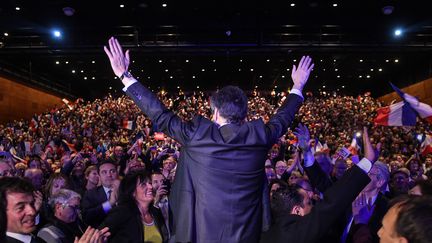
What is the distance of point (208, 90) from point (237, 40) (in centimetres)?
1786

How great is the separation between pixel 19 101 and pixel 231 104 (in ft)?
95.0

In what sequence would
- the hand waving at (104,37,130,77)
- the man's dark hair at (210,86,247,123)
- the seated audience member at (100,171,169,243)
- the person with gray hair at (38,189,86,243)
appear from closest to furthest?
the man's dark hair at (210,86,247,123)
the hand waving at (104,37,130,77)
the person with gray hair at (38,189,86,243)
the seated audience member at (100,171,169,243)

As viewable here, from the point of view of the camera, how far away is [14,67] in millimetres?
27750

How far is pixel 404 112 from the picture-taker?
7.52 m

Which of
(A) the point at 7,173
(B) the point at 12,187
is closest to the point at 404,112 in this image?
(A) the point at 7,173

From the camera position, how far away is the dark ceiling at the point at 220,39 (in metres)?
19.8

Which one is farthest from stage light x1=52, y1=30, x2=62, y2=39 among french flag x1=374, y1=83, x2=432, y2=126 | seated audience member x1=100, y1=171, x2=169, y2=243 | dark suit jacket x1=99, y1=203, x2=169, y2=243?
dark suit jacket x1=99, y1=203, x2=169, y2=243

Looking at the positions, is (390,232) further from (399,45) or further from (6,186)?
(399,45)

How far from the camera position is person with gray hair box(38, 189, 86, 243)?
343 cm

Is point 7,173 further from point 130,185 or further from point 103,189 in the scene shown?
point 130,185

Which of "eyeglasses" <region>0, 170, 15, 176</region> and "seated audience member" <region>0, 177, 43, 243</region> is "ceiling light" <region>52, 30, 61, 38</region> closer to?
"eyeglasses" <region>0, 170, 15, 176</region>

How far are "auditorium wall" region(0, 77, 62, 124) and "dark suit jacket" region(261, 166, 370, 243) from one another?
27491 millimetres

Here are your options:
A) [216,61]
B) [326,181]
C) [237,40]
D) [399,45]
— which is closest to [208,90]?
[216,61]

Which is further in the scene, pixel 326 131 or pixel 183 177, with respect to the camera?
pixel 326 131
